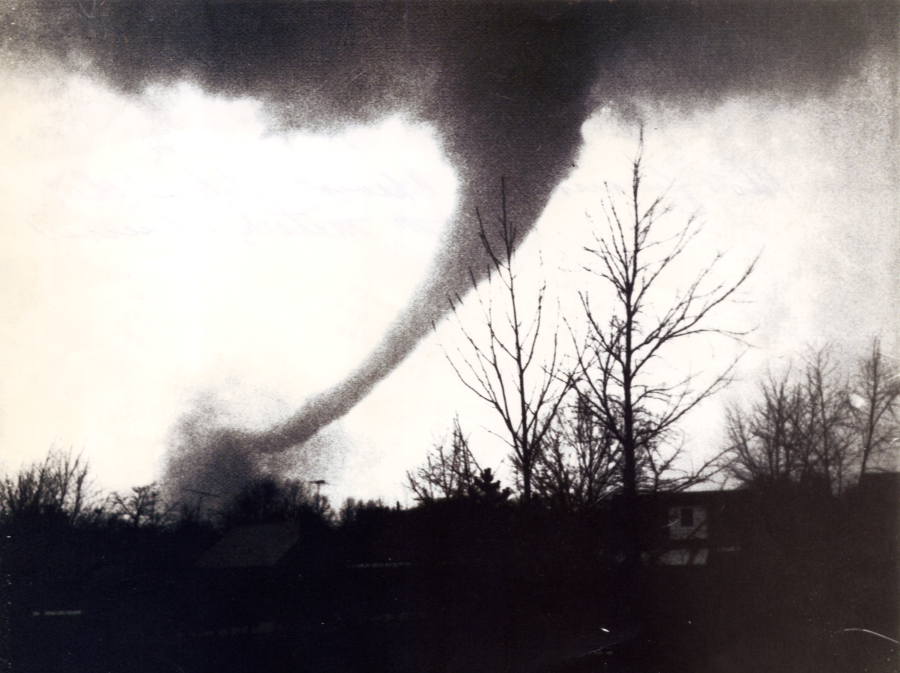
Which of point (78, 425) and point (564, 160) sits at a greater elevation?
point (564, 160)

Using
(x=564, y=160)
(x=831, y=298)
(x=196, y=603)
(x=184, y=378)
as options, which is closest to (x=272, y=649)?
(x=196, y=603)

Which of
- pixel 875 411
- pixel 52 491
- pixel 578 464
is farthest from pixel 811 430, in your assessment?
pixel 52 491

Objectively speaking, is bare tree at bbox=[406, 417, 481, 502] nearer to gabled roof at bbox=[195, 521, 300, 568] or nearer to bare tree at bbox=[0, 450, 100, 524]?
gabled roof at bbox=[195, 521, 300, 568]

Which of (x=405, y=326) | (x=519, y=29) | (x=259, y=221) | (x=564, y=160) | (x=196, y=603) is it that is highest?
(x=519, y=29)

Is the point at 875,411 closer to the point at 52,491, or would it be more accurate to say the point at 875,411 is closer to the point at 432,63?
the point at 432,63

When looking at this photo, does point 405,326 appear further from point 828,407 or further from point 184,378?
point 828,407

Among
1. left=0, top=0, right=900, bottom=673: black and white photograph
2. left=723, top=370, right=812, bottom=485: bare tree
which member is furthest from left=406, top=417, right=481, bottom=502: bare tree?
left=723, top=370, right=812, bottom=485: bare tree

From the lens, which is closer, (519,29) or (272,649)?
(272,649)
